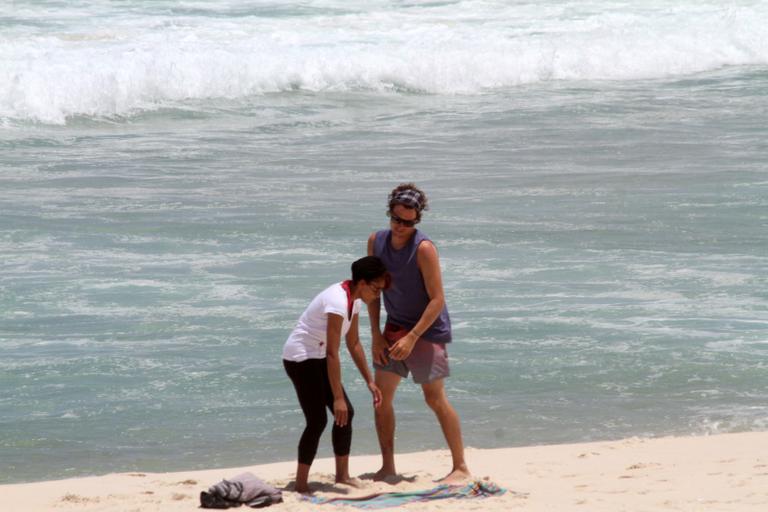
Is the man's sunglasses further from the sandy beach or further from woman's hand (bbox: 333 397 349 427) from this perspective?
the sandy beach

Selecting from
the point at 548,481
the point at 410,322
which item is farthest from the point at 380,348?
the point at 548,481

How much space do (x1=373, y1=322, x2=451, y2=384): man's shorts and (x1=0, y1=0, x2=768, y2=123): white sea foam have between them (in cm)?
1706

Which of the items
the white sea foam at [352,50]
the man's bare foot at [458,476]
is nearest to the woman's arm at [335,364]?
the man's bare foot at [458,476]

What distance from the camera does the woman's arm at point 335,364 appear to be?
6688 mm

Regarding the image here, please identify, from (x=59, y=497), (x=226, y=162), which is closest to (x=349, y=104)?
(x=226, y=162)

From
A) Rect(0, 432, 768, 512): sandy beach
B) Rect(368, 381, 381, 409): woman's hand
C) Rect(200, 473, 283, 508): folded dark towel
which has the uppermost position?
Rect(368, 381, 381, 409): woman's hand

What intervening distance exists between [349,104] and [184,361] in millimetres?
16539

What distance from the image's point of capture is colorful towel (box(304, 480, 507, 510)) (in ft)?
22.5

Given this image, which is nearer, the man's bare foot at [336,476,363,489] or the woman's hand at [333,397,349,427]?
the woman's hand at [333,397,349,427]

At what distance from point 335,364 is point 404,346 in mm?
382

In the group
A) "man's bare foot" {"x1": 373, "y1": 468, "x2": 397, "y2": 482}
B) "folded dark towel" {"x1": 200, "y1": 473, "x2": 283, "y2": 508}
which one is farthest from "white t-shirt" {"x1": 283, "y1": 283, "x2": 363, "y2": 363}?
"man's bare foot" {"x1": 373, "y1": 468, "x2": 397, "y2": 482}

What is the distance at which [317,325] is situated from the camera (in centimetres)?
681

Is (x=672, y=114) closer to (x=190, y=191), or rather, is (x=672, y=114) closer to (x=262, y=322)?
(x=190, y=191)

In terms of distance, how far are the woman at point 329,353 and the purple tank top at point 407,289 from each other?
0.15 m
